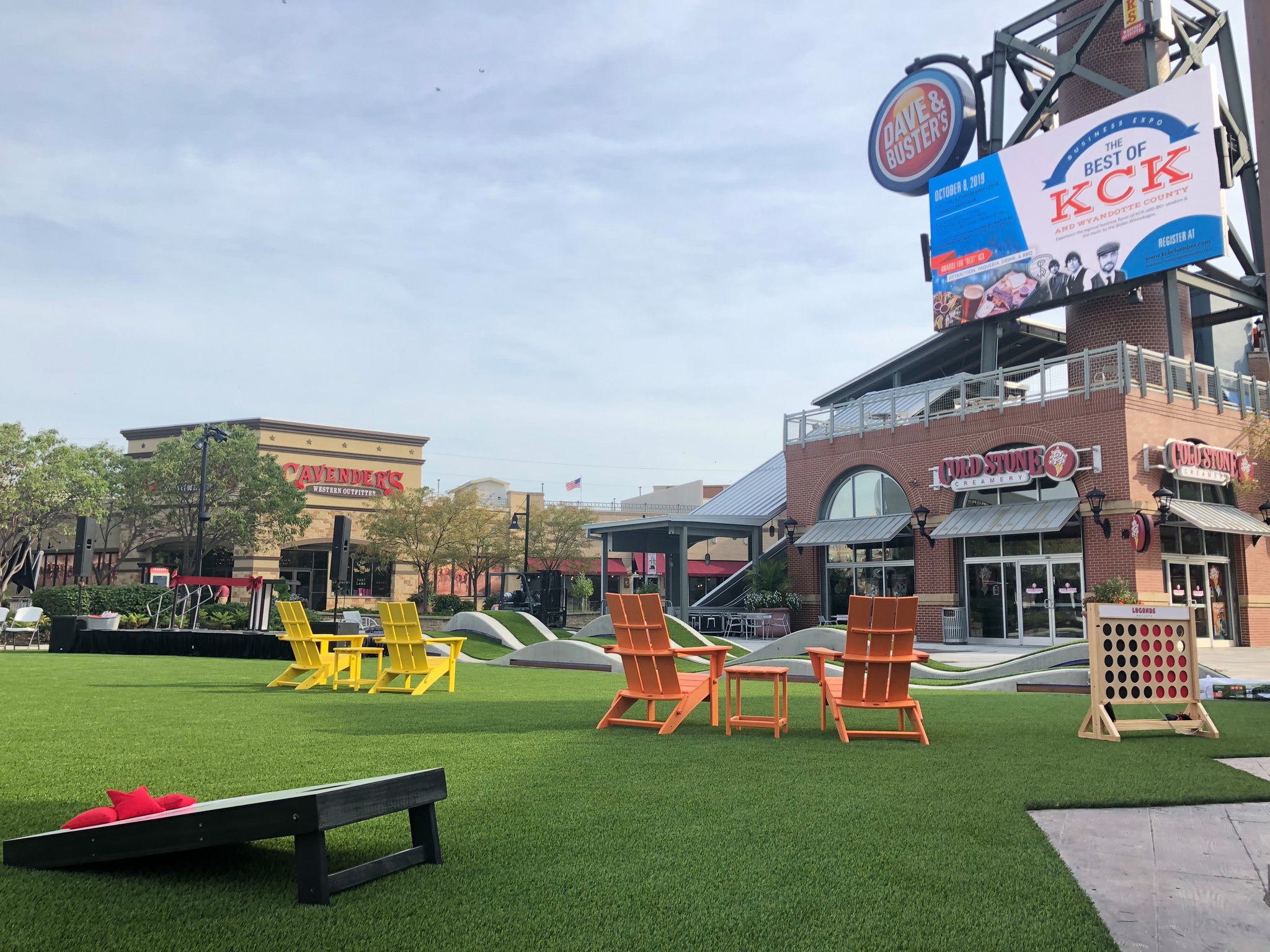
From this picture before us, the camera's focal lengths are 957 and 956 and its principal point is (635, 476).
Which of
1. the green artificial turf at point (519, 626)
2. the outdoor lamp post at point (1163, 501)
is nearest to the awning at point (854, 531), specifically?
the outdoor lamp post at point (1163, 501)

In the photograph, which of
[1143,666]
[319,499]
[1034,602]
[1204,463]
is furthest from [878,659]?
[319,499]

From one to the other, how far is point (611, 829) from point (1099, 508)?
1938 cm

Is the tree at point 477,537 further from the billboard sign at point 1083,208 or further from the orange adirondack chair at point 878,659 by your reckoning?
the orange adirondack chair at point 878,659

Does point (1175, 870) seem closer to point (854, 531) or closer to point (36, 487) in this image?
point (854, 531)

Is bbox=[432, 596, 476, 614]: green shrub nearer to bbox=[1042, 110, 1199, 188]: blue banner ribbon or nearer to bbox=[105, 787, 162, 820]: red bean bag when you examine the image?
bbox=[1042, 110, 1199, 188]: blue banner ribbon

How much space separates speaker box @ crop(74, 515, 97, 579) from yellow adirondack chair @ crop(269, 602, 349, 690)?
11.6 m

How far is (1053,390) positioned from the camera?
22.1m

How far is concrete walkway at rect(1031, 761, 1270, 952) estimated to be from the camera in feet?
10.2

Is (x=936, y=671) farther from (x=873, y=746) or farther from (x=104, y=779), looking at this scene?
(x=104, y=779)

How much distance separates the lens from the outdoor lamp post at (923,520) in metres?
24.3

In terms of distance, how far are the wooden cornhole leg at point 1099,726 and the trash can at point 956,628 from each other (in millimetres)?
16621

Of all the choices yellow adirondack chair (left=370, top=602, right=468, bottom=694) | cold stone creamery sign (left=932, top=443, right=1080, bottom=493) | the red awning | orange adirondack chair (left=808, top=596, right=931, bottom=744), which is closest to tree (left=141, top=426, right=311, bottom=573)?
the red awning

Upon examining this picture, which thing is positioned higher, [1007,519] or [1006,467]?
[1006,467]

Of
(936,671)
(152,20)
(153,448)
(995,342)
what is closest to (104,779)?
(152,20)
